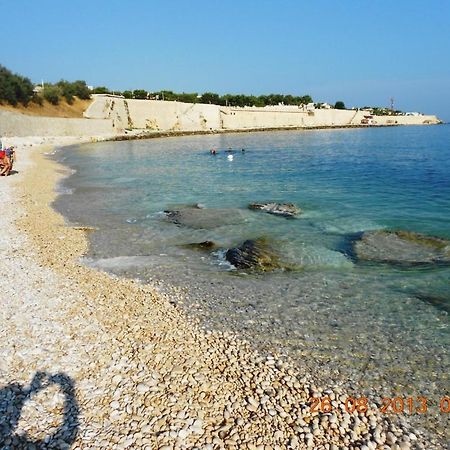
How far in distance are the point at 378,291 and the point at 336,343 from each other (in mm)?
3455

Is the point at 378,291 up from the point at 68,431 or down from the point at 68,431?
down

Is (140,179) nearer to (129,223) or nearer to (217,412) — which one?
(129,223)

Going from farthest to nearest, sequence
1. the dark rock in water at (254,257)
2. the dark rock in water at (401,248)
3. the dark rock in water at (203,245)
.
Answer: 1. the dark rock in water at (203,245)
2. the dark rock in water at (401,248)
3. the dark rock in water at (254,257)

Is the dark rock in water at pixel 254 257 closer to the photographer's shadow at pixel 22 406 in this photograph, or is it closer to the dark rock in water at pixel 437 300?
the dark rock in water at pixel 437 300

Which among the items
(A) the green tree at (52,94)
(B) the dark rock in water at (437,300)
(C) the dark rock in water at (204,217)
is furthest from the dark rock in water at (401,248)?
(A) the green tree at (52,94)

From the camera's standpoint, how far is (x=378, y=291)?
1125 cm

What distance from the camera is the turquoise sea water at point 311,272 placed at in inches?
318

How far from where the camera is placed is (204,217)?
2056cm

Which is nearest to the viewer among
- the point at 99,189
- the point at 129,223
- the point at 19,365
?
the point at 19,365

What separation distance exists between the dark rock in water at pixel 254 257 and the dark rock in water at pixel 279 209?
609 centimetres

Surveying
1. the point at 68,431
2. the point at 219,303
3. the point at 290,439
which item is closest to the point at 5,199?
the point at 219,303

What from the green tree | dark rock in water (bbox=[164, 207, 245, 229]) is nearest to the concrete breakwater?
the green tree
